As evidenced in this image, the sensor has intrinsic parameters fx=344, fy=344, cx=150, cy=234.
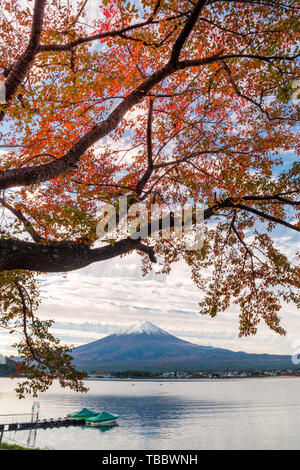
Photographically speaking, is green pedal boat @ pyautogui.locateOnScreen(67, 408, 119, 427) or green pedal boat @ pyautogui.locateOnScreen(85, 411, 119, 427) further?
green pedal boat @ pyautogui.locateOnScreen(85, 411, 119, 427)

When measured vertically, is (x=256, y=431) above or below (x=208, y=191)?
below

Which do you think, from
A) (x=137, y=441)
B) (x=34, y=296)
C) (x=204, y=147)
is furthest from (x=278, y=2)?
(x=137, y=441)

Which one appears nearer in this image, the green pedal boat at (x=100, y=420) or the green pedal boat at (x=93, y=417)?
the green pedal boat at (x=93, y=417)

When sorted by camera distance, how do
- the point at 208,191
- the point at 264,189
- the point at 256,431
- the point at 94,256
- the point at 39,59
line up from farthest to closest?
the point at 256,431
the point at 208,191
the point at 264,189
the point at 39,59
the point at 94,256

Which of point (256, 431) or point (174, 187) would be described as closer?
point (174, 187)

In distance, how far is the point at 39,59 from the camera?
6.89 m

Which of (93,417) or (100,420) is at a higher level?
(93,417)

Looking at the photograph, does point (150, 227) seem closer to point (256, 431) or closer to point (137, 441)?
point (137, 441)

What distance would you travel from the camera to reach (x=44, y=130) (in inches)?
282

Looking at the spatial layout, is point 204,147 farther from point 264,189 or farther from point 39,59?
point 39,59

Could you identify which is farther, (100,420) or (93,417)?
(93,417)
